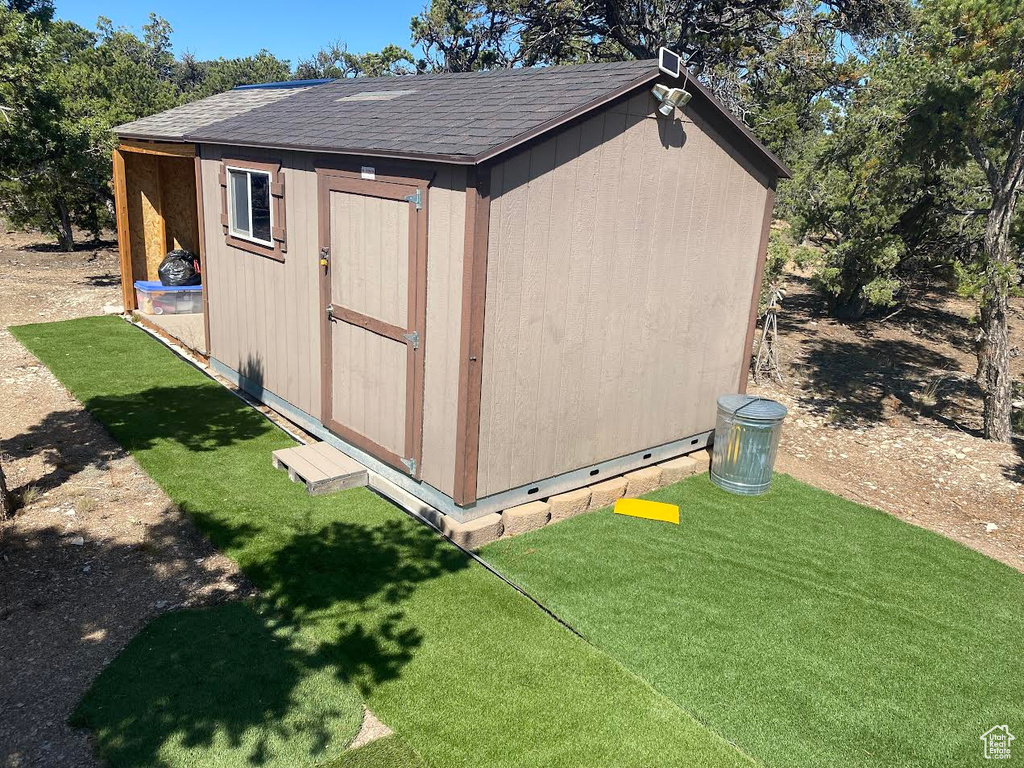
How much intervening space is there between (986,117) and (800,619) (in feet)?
22.0

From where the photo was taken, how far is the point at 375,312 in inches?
266

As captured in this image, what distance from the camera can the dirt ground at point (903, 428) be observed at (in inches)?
307

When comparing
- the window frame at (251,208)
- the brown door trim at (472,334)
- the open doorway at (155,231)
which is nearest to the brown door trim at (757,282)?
the brown door trim at (472,334)

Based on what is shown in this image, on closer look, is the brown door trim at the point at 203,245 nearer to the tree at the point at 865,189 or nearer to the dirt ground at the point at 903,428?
the dirt ground at the point at 903,428

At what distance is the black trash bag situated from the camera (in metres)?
12.7

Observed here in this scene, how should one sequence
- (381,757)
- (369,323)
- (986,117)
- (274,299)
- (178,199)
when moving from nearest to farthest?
1. (381,757)
2. (369,323)
3. (274,299)
4. (986,117)
5. (178,199)

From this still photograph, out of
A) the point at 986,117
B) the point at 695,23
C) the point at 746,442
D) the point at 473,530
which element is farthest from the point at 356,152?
the point at 695,23

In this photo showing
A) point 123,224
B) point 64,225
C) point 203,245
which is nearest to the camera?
point 203,245

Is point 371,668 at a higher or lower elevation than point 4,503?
lower

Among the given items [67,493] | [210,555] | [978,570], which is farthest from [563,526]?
[67,493]

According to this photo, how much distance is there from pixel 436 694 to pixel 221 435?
4.81 metres

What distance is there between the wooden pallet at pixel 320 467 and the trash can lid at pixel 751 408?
145 inches

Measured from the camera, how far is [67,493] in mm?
6691

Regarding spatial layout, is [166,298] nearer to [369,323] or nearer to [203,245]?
[203,245]
